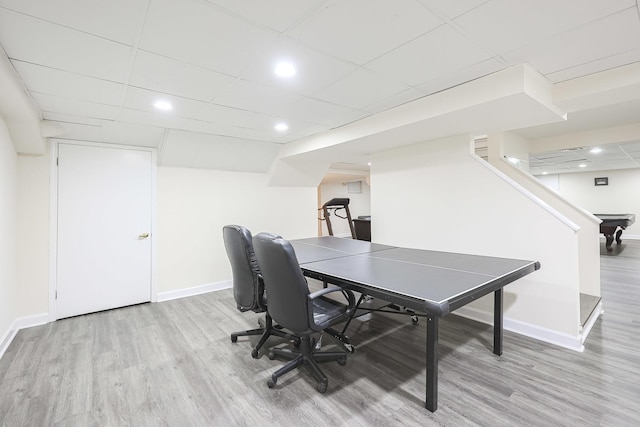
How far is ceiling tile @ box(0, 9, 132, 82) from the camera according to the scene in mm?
1488

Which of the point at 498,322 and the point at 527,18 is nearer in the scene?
the point at 527,18

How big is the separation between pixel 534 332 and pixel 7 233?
5.07 meters

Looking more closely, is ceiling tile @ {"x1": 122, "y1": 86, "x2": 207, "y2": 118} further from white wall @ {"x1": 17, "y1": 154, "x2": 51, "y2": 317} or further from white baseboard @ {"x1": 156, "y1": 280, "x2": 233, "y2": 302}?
white baseboard @ {"x1": 156, "y1": 280, "x2": 233, "y2": 302}

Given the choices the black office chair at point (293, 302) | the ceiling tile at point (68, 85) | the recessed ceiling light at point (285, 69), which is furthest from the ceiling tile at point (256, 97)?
the black office chair at point (293, 302)

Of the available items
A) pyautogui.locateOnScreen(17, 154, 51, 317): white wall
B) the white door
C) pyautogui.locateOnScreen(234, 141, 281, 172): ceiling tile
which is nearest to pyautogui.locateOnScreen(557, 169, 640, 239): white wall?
pyautogui.locateOnScreen(234, 141, 281, 172): ceiling tile

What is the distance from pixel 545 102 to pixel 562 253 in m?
1.31

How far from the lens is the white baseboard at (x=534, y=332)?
243cm

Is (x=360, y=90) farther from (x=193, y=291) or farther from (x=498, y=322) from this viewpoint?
(x=193, y=291)

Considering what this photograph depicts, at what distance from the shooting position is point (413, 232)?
3707 mm

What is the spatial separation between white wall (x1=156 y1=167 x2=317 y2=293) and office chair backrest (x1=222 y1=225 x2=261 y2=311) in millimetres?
2118

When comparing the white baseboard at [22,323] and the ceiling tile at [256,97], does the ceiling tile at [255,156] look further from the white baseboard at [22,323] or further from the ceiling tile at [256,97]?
the white baseboard at [22,323]

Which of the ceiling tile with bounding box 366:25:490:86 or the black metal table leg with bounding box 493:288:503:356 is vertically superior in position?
the ceiling tile with bounding box 366:25:490:86

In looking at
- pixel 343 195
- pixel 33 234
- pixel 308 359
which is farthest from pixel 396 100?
pixel 343 195

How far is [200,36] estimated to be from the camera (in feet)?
5.37
